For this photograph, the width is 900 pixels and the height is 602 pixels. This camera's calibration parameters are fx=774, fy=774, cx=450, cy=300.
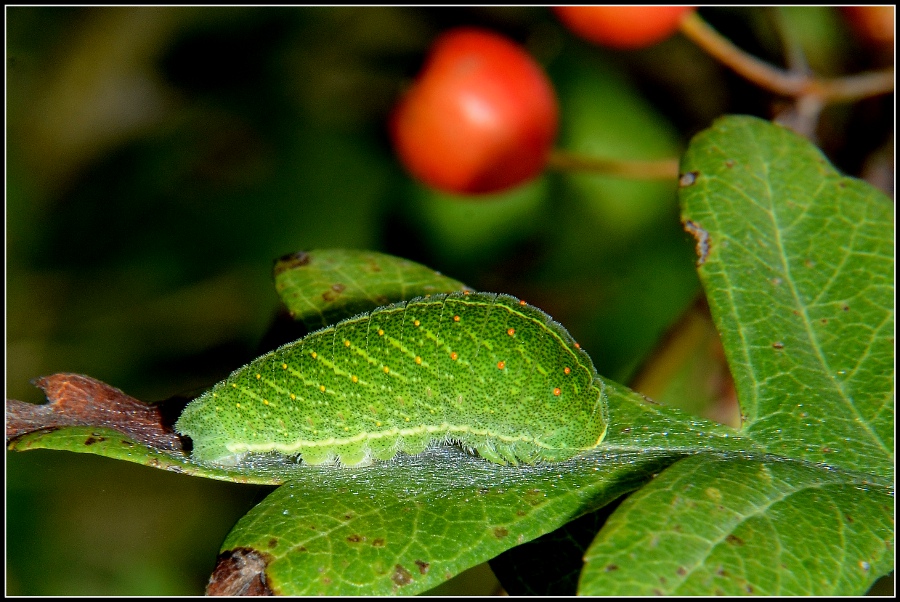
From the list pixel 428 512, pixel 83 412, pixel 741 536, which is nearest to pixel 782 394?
pixel 741 536

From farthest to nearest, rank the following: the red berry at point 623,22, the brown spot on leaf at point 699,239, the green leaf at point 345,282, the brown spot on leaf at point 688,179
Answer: the red berry at point 623,22 → the green leaf at point 345,282 → the brown spot on leaf at point 688,179 → the brown spot on leaf at point 699,239

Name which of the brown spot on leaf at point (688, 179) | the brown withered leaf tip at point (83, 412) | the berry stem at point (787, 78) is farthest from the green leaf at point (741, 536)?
the berry stem at point (787, 78)

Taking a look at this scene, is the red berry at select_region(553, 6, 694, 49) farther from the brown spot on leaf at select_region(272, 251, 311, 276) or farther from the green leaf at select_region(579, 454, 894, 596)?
the green leaf at select_region(579, 454, 894, 596)

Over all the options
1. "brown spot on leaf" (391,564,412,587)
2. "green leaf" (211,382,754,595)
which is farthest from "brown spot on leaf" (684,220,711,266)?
"brown spot on leaf" (391,564,412,587)

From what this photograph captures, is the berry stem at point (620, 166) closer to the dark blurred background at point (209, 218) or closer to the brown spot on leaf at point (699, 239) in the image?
the dark blurred background at point (209, 218)

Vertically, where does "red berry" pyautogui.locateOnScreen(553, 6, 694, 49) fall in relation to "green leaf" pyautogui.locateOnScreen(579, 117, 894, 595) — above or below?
above

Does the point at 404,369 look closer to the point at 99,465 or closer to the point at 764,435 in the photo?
the point at 764,435
